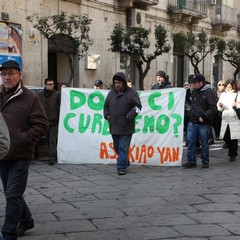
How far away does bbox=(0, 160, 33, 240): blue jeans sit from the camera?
4344mm

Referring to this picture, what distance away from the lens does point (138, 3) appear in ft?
68.5

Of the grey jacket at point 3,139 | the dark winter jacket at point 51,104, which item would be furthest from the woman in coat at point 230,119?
the grey jacket at point 3,139

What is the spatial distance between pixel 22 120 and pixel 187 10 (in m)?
20.1

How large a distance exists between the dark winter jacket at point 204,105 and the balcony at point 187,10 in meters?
15.2

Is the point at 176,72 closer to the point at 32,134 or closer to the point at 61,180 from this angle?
the point at 61,180

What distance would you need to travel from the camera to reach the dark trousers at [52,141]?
9.20 m

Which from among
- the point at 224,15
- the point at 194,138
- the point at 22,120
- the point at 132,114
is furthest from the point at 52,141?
the point at 224,15

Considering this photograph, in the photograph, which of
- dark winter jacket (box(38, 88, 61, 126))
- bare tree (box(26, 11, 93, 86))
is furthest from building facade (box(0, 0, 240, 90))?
dark winter jacket (box(38, 88, 61, 126))

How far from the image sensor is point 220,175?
26.8 ft

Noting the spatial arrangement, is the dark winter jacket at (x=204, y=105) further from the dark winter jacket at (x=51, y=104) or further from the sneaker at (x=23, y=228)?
the sneaker at (x=23, y=228)

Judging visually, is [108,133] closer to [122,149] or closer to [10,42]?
[122,149]

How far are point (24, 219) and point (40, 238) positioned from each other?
0.81 ft

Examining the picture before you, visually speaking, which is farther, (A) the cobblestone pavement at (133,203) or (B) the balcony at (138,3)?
(B) the balcony at (138,3)

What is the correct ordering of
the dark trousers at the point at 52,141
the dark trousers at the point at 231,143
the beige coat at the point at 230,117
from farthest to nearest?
the dark trousers at the point at 231,143, the beige coat at the point at 230,117, the dark trousers at the point at 52,141
